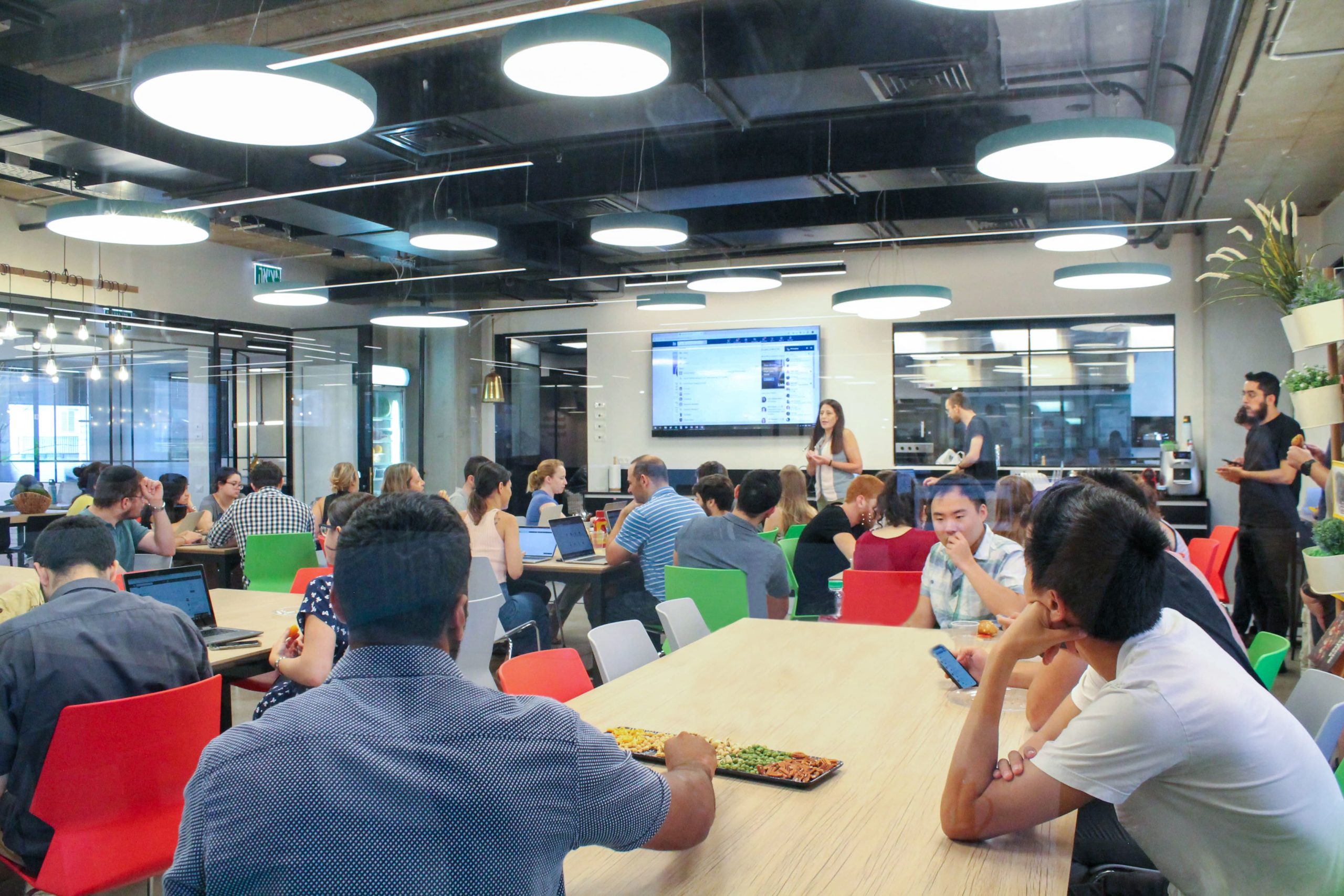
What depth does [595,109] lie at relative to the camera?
6.41 m

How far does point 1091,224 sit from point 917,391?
2213 millimetres

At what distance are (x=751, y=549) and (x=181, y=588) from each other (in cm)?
224

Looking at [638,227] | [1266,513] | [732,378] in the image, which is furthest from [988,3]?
[732,378]

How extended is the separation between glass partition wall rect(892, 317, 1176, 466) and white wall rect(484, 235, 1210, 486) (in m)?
0.14

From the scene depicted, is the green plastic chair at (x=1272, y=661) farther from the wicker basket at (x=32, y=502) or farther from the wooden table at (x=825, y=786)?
the wicker basket at (x=32, y=502)

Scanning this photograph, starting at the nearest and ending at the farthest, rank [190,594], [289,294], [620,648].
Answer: [620,648], [190,594], [289,294]

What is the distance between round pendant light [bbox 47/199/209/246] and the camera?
3852mm

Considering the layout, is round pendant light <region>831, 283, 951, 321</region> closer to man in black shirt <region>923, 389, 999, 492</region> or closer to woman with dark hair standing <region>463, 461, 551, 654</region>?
man in black shirt <region>923, 389, 999, 492</region>

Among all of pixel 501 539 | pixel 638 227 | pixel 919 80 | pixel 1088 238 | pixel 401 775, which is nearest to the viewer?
pixel 401 775

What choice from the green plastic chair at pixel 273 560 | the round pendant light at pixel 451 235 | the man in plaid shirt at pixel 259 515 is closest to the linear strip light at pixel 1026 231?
the round pendant light at pixel 451 235

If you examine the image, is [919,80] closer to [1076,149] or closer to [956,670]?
[1076,149]

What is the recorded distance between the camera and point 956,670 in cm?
231

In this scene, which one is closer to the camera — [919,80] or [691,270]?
[919,80]

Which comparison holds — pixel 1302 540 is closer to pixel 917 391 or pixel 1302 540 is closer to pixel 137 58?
pixel 917 391
